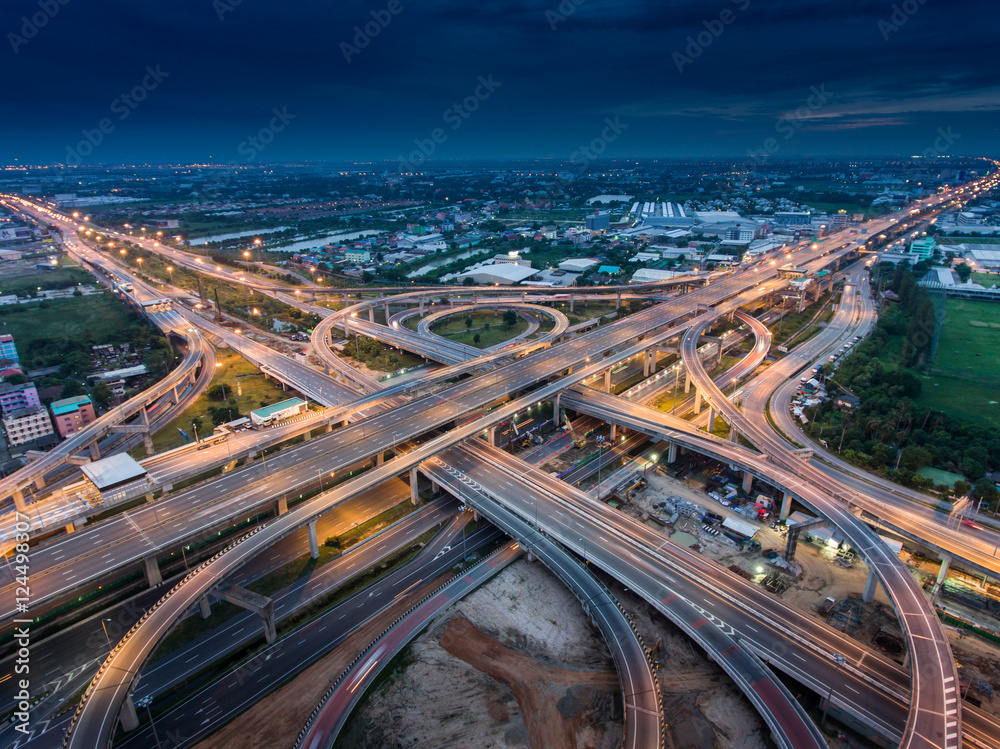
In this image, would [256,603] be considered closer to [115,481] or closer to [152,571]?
[152,571]

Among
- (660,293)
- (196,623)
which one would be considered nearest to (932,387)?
(660,293)

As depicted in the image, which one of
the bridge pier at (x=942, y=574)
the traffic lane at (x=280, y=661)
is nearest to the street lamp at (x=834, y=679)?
the bridge pier at (x=942, y=574)

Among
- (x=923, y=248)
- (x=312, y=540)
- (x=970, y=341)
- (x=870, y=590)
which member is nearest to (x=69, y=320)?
(x=312, y=540)

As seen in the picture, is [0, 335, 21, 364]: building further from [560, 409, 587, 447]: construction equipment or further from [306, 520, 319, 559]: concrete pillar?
[560, 409, 587, 447]: construction equipment

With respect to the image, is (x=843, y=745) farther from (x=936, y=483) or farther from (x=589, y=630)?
(x=936, y=483)

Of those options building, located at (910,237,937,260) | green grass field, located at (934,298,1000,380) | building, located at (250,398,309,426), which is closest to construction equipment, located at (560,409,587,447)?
building, located at (250,398,309,426)

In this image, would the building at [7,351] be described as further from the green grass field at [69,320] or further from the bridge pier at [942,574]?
the bridge pier at [942,574]

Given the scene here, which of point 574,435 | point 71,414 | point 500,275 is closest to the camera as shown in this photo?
point 71,414
